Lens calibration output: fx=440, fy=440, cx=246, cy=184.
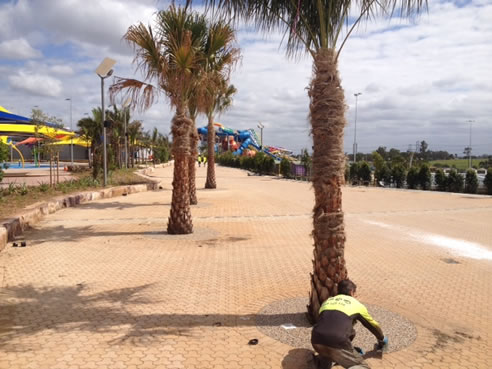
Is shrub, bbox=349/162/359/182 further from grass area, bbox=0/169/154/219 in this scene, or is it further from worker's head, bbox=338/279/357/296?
worker's head, bbox=338/279/357/296

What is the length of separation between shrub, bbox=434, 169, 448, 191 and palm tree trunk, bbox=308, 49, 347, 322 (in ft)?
74.6

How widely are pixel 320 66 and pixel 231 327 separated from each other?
9.61 ft

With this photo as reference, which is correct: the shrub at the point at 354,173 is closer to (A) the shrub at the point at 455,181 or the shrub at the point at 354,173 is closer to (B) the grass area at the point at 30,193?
(A) the shrub at the point at 455,181

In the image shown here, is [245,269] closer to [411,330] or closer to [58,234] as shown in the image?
[411,330]

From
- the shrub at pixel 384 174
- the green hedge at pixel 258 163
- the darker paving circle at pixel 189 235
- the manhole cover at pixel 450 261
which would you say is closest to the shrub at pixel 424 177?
the shrub at pixel 384 174

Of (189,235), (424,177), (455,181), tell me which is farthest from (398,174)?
(189,235)

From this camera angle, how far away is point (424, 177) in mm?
25938

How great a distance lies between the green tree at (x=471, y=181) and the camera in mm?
23536

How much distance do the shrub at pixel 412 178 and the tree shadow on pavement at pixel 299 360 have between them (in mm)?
24133

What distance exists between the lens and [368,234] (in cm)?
1068

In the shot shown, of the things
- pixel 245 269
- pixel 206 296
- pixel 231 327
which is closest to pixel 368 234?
pixel 245 269

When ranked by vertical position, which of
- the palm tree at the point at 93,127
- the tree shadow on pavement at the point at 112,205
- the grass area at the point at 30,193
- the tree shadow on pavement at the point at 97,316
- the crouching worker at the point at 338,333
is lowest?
the tree shadow on pavement at the point at 97,316

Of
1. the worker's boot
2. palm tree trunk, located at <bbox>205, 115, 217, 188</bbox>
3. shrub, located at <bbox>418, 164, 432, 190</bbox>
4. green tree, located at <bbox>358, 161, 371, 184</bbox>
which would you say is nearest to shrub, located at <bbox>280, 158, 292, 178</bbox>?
green tree, located at <bbox>358, 161, 371, 184</bbox>

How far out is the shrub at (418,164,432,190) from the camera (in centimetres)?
2581
